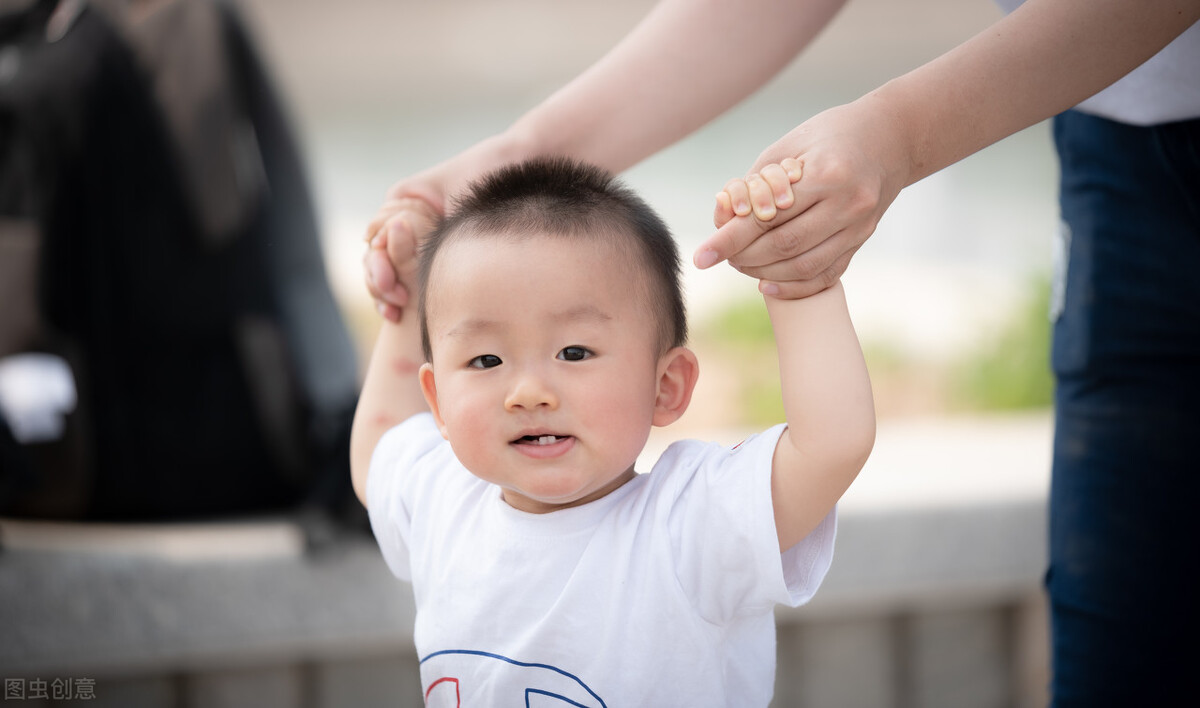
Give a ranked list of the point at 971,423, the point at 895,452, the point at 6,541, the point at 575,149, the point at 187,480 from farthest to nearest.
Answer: the point at 971,423 < the point at 895,452 < the point at 187,480 < the point at 6,541 < the point at 575,149

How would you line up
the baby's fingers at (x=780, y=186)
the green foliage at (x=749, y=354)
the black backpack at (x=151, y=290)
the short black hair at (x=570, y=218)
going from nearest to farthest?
the baby's fingers at (x=780, y=186)
the short black hair at (x=570, y=218)
the black backpack at (x=151, y=290)
the green foliage at (x=749, y=354)

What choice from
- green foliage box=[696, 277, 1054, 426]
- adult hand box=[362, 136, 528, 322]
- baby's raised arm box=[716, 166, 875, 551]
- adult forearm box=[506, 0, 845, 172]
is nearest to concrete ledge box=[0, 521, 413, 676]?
adult hand box=[362, 136, 528, 322]

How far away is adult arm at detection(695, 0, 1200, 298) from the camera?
555mm

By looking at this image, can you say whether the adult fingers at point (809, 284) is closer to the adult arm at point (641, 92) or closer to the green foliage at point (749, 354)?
the adult arm at point (641, 92)

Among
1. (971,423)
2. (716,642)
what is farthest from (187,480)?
(971,423)

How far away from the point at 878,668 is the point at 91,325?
1598 millimetres

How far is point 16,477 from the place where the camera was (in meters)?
1.53

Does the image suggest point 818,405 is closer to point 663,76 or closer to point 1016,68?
point 1016,68

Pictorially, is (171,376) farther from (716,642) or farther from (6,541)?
(716,642)

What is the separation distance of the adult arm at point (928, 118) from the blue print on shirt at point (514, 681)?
0.30 meters

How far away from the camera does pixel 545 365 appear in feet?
2.05

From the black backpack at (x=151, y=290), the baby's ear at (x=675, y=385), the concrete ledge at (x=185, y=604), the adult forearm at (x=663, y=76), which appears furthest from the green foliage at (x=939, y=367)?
the baby's ear at (x=675, y=385)

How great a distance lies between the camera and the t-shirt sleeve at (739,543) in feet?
1.98

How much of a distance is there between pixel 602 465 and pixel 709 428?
236 cm
